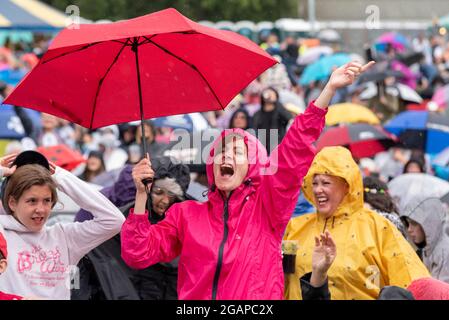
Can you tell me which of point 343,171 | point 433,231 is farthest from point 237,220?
point 433,231

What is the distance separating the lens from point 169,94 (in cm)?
633

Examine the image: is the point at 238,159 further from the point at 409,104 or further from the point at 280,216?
the point at 409,104

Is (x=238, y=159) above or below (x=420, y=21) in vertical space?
below

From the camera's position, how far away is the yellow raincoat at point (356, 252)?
19.4 feet

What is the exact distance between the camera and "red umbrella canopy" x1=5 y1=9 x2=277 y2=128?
19.7 ft

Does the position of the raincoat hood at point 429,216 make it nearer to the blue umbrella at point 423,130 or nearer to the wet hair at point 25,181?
the wet hair at point 25,181

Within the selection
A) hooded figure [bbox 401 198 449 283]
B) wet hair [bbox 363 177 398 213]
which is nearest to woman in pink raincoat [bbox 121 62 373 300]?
wet hair [bbox 363 177 398 213]

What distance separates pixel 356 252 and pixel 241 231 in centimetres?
79

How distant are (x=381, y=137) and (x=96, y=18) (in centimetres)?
1502

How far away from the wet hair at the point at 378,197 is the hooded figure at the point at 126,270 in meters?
1.20

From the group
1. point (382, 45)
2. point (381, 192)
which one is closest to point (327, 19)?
point (382, 45)

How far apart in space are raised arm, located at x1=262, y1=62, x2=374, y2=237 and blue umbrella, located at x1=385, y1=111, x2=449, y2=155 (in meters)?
6.25

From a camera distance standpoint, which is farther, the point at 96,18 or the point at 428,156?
the point at 96,18

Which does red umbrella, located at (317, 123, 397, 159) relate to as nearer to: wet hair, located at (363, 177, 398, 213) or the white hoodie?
wet hair, located at (363, 177, 398, 213)
